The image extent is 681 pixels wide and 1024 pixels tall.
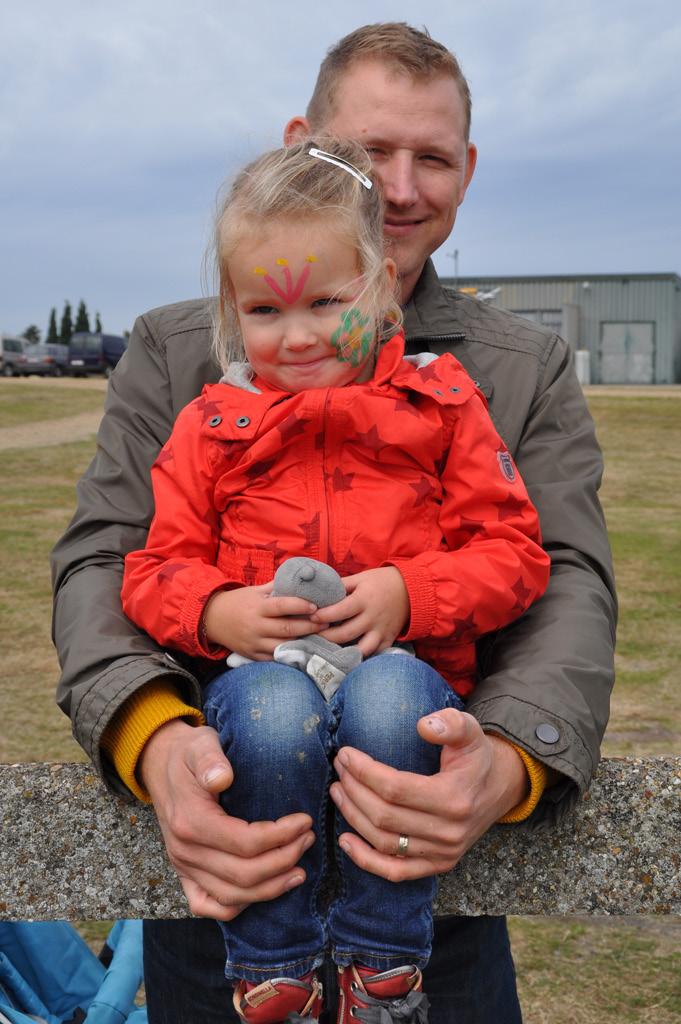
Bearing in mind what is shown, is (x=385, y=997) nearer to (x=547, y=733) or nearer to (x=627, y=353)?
(x=547, y=733)

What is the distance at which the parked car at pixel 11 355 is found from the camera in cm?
3784

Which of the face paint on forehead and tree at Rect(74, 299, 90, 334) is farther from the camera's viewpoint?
tree at Rect(74, 299, 90, 334)

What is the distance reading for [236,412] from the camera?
6.76 ft

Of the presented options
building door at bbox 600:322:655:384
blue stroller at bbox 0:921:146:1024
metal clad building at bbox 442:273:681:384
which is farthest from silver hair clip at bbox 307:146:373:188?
building door at bbox 600:322:655:384

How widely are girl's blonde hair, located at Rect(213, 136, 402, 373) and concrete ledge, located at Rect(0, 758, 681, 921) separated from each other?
3.31ft

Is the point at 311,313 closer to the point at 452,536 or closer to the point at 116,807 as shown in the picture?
the point at 452,536

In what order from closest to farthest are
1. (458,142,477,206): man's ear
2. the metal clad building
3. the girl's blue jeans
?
the girl's blue jeans < (458,142,477,206): man's ear < the metal clad building

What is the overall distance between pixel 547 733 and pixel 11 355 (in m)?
38.6

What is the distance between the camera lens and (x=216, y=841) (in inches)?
63.8

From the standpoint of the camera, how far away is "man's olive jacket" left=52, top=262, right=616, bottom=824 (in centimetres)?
182

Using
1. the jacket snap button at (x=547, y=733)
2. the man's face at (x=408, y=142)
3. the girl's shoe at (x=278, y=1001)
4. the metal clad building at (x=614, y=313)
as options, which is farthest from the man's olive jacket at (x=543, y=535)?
the metal clad building at (x=614, y=313)

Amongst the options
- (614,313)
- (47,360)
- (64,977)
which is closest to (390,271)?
(64,977)

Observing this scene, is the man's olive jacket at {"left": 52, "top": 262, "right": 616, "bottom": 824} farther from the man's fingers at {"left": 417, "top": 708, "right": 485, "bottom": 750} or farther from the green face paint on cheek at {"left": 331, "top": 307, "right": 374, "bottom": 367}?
the green face paint on cheek at {"left": 331, "top": 307, "right": 374, "bottom": 367}

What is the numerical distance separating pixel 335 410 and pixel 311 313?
21 centimetres
